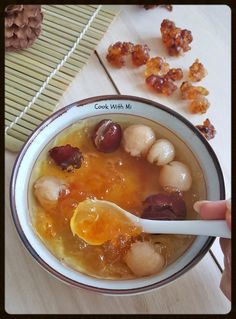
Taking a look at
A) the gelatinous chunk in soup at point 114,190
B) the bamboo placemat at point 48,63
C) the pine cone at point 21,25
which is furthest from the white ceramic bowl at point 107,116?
the pine cone at point 21,25

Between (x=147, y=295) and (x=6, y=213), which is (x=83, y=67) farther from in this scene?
(x=147, y=295)

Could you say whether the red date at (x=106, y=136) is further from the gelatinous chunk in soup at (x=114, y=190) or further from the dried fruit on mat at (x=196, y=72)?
the dried fruit on mat at (x=196, y=72)

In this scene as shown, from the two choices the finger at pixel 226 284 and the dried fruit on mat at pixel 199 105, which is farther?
the dried fruit on mat at pixel 199 105

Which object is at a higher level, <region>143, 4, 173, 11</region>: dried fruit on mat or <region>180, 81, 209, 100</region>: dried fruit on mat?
<region>143, 4, 173, 11</region>: dried fruit on mat

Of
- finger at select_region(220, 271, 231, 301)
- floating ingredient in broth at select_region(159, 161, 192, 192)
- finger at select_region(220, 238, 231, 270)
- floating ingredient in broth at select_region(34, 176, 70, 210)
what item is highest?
floating ingredient in broth at select_region(159, 161, 192, 192)

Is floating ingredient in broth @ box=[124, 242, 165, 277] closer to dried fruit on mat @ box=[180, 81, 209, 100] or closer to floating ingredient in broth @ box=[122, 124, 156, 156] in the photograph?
floating ingredient in broth @ box=[122, 124, 156, 156]

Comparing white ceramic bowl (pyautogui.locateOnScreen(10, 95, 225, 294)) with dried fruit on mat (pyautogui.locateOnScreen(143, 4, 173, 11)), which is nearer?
white ceramic bowl (pyautogui.locateOnScreen(10, 95, 225, 294))

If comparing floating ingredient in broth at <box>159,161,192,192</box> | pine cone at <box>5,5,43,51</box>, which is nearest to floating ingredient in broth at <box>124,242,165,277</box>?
floating ingredient in broth at <box>159,161,192,192</box>
